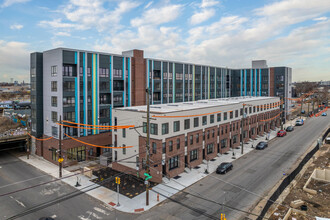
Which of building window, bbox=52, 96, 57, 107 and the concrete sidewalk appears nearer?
the concrete sidewalk

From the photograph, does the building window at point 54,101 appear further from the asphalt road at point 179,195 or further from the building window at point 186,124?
the building window at point 186,124

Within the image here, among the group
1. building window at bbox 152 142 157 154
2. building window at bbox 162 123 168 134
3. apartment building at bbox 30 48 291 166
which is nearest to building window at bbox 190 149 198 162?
building window at bbox 162 123 168 134

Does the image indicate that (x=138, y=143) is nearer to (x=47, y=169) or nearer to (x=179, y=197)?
(x=179, y=197)

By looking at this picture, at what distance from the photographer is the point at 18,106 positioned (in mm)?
114125

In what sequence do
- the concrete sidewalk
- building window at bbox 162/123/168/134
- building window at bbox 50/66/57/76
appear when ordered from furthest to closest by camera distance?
building window at bbox 50/66/57/76 → building window at bbox 162/123/168/134 → the concrete sidewalk

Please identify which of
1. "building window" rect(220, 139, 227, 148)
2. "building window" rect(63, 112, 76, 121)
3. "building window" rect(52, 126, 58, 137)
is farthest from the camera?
"building window" rect(220, 139, 227, 148)

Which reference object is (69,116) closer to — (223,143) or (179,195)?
(179,195)

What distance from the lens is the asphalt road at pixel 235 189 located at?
24516mm

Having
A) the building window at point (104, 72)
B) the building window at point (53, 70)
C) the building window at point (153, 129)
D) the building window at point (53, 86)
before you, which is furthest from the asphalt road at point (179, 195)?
the building window at point (104, 72)

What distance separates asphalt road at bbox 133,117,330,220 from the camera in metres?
24.5

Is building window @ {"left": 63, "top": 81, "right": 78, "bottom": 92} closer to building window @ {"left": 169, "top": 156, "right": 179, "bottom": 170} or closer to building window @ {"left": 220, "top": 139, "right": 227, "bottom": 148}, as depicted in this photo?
building window @ {"left": 169, "top": 156, "right": 179, "bottom": 170}

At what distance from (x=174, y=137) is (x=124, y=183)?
31.5 feet

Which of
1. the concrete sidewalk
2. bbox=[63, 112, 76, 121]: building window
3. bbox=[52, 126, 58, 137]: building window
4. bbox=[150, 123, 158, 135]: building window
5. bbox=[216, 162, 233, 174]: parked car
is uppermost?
bbox=[63, 112, 76, 121]: building window

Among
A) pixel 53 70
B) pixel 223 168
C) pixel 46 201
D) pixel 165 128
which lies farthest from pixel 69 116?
pixel 223 168
